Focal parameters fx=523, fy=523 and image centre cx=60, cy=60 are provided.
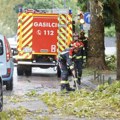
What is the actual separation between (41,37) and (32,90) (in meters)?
6.80

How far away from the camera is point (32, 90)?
15859 mm

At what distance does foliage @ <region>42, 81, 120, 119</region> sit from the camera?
420 inches

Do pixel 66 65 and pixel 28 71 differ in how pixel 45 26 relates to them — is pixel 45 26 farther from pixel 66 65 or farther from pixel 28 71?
pixel 66 65

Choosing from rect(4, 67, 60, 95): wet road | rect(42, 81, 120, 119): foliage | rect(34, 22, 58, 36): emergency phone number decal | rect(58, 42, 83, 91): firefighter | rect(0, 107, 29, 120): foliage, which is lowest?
rect(4, 67, 60, 95): wet road

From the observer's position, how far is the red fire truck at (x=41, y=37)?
2222cm

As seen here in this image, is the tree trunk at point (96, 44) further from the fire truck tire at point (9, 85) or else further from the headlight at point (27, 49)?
the fire truck tire at point (9, 85)

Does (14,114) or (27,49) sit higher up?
(27,49)

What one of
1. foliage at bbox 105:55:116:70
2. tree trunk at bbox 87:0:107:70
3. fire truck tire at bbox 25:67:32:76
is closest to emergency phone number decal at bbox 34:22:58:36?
fire truck tire at bbox 25:67:32:76

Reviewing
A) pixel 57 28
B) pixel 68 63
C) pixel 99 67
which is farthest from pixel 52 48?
pixel 68 63

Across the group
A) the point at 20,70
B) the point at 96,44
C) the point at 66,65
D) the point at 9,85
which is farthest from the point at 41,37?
the point at 66,65

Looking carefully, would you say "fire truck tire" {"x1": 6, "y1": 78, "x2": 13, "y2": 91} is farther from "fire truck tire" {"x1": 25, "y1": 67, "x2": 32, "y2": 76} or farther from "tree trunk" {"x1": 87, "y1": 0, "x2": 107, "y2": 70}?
"tree trunk" {"x1": 87, "y1": 0, "x2": 107, "y2": 70}

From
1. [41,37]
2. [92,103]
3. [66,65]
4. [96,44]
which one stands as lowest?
[92,103]

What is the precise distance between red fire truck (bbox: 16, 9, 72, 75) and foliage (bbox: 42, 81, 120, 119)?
24.6 ft

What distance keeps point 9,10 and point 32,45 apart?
1495 inches
